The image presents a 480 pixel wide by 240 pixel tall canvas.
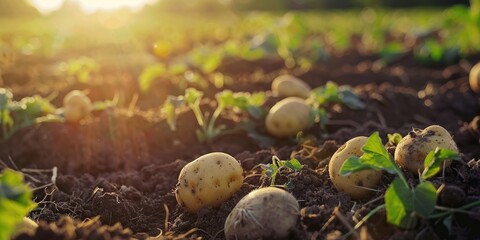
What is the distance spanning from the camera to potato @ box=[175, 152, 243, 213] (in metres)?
3.23

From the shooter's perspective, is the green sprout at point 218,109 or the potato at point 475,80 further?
the potato at point 475,80

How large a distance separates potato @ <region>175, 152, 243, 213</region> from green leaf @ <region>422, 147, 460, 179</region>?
38.7 inches

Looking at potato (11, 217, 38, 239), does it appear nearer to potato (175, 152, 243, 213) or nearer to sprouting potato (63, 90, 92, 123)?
potato (175, 152, 243, 213)

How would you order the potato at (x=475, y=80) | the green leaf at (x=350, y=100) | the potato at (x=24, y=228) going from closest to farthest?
the potato at (x=24, y=228)
the green leaf at (x=350, y=100)
the potato at (x=475, y=80)

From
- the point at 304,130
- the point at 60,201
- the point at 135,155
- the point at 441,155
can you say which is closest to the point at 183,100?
the point at 135,155

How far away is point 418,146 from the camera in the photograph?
10.2 feet

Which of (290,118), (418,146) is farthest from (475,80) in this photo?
(418,146)

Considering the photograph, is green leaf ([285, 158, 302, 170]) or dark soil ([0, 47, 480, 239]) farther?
green leaf ([285, 158, 302, 170])

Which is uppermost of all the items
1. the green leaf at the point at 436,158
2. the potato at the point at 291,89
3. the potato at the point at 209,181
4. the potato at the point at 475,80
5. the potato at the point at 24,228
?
the green leaf at the point at 436,158

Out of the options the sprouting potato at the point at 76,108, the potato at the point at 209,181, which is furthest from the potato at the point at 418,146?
the sprouting potato at the point at 76,108

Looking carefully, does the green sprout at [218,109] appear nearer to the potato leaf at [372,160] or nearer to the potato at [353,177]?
the potato at [353,177]

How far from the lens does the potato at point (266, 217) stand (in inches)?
107

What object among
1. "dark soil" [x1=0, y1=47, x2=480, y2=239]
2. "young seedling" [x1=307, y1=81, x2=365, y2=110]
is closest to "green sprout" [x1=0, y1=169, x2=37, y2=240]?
"dark soil" [x1=0, y1=47, x2=480, y2=239]

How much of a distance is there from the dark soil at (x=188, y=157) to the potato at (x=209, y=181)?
7cm
